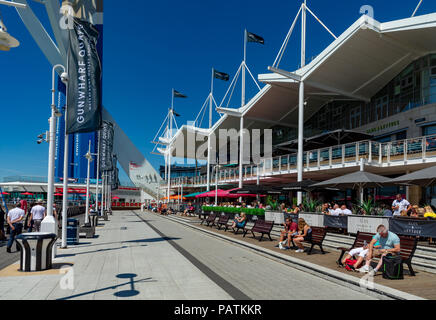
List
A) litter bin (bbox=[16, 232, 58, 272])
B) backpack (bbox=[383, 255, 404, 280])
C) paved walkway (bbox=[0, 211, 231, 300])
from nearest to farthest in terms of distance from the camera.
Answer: paved walkway (bbox=[0, 211, 231, 300]) < backpack (bbox=[383, 255, 404, 280]) < litter bin (bbox=[16, 232, 58, 272])

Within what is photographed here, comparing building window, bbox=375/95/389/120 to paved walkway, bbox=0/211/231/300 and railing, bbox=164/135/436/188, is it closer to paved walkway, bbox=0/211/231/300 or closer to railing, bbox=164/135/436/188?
railing, bbox=164/135/436/188

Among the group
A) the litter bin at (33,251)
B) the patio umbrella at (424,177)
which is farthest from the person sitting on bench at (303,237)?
the litter bin at (33,251)

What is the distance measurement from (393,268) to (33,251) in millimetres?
7612

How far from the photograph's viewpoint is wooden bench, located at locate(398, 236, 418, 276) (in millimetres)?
7387

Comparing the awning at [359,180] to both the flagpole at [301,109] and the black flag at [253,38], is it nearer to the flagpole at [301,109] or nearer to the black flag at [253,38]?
the flagpole at [301,109]

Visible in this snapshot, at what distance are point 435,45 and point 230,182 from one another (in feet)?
78.0

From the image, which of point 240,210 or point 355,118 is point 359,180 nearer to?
point 240,210

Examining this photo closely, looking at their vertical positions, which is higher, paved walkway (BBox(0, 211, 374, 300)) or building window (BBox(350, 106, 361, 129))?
building window (BBox(350, 106, 361, 129))

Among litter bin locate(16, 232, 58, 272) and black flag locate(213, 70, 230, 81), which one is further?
black flag locate(213, 70, 230, 81)

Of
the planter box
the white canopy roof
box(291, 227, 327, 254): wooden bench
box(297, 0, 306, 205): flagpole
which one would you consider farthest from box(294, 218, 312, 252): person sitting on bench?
the white canopy roof

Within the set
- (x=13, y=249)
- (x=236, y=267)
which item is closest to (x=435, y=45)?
(x=236, y=267)

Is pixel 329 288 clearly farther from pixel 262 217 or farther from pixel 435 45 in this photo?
pixel 435 45

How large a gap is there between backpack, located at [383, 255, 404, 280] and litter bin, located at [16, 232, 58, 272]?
720cm
